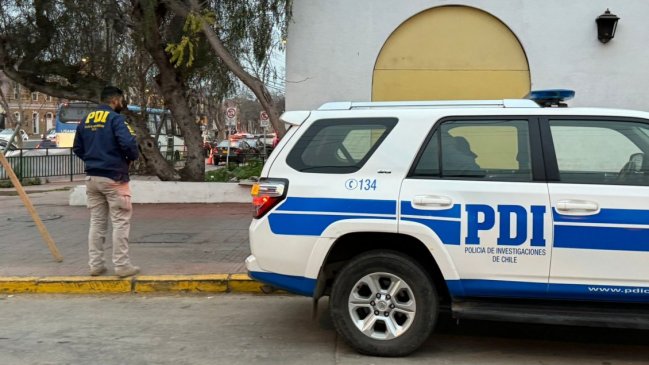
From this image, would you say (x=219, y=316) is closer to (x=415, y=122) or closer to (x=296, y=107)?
(x=415, y=122)

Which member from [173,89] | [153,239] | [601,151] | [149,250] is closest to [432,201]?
[601,151]

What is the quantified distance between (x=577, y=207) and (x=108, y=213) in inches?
196

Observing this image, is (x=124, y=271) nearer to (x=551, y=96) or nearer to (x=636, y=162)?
(x=551, y=96)

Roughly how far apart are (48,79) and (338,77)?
700cm

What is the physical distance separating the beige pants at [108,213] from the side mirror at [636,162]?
490 cm

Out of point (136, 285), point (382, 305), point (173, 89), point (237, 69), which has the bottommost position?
point (136, 285)

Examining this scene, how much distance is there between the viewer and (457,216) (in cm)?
416

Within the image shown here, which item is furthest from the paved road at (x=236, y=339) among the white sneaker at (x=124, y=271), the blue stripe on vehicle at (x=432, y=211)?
the blue stripe on vehicle at (x=432, y=211)

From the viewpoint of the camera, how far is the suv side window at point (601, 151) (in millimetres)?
4184

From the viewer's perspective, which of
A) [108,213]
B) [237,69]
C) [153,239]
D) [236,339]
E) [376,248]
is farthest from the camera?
[237,69]

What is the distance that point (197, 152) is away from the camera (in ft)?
42.7

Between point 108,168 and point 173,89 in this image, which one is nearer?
point 108,168

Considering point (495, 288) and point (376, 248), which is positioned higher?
point (376, 248)

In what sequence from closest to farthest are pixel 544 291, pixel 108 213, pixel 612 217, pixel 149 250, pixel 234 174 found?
1. pixel 612 217
2. pixel 544 291
3. pixel 108 213
4. pixel 149 250
5. pixel 234 174
